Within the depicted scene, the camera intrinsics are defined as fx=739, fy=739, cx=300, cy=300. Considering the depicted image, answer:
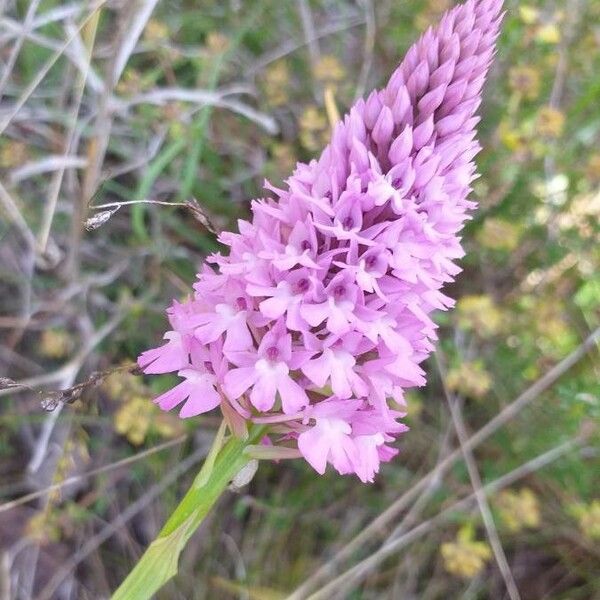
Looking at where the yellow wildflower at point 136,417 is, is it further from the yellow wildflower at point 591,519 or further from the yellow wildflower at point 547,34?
the yellow wildflower at point 547,34

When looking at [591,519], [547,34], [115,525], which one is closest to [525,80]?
[547,34]

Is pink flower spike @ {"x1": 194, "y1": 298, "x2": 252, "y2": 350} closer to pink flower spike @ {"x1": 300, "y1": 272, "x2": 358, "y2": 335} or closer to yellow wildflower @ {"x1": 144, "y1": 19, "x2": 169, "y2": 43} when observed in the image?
pink flower spike @ {"x1": 300, "y1": 272, "x2": 358, "y2": 335}

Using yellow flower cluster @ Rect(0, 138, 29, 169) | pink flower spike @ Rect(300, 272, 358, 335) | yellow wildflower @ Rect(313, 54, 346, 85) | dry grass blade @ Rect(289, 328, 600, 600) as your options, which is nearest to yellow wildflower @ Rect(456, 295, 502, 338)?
dry grass blade @ Rect(289, 328, 600, 600)

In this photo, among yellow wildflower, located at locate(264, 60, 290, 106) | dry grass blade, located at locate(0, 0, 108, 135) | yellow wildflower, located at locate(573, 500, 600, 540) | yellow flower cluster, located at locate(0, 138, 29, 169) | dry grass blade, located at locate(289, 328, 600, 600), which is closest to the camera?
dry grass blade, located at locate(0, 0, 108, 135)

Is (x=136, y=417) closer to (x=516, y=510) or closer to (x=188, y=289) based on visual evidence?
(x=188, y=289)

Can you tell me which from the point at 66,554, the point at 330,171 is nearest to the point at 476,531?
the point at 66,554

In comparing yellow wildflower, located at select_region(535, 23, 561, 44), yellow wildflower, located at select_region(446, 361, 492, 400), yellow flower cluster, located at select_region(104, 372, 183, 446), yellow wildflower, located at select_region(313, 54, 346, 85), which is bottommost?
yellow flower cluster, located at select_region(104, 372, 183, 446)

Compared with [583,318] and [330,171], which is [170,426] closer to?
[330,171]
